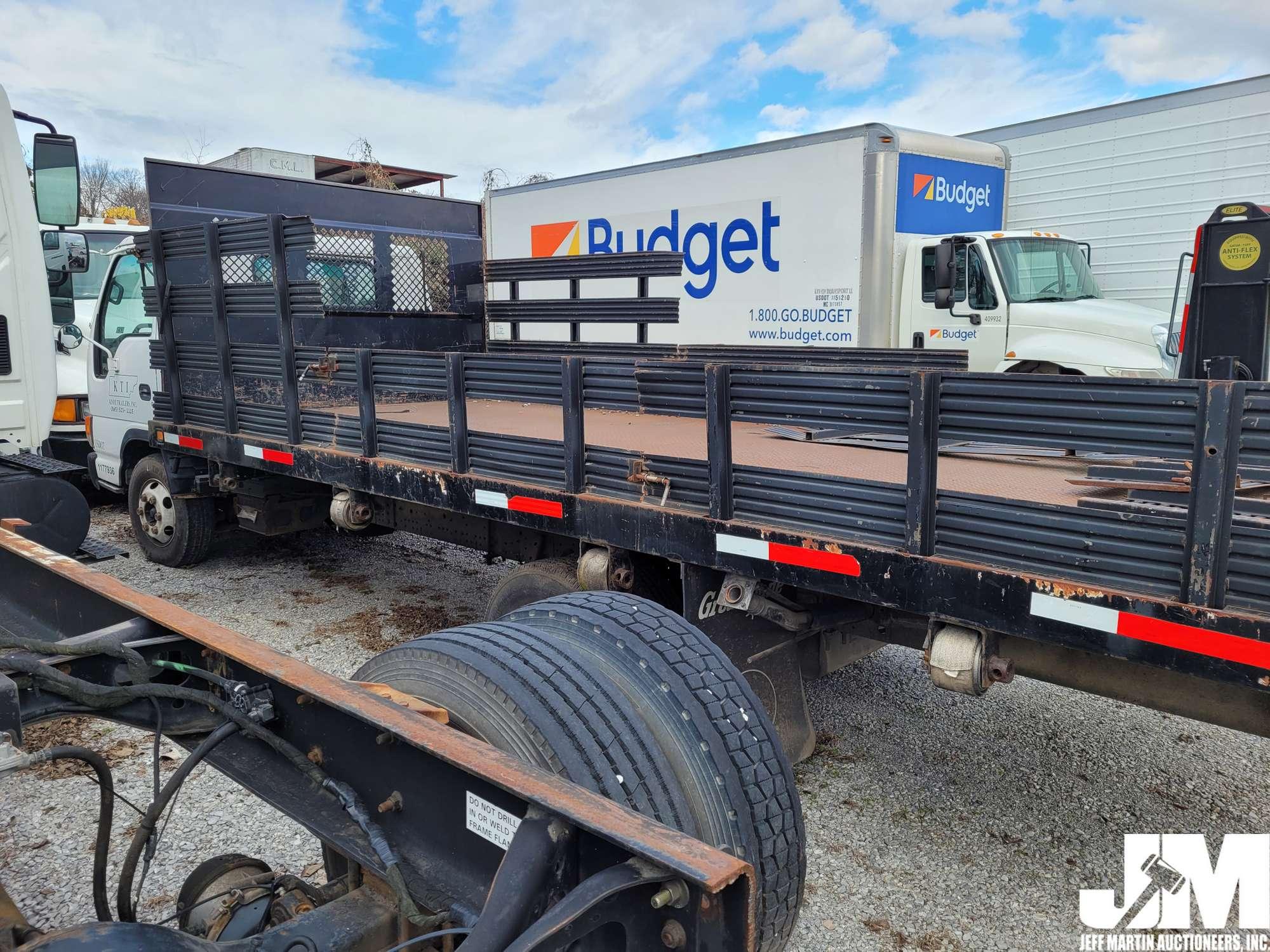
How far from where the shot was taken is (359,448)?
479cm

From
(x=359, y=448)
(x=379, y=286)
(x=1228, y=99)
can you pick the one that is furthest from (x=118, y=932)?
(x=1228, y=99)

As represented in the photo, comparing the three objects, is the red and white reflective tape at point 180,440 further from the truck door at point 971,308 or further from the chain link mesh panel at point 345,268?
the truck door at point 971,308

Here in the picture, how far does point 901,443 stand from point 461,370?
6.38 feet

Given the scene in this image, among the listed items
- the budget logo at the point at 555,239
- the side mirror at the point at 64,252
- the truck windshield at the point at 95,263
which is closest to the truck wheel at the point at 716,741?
the side mirror at the point at 64,252

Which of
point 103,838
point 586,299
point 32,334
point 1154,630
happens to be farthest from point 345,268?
→ point 1154,630

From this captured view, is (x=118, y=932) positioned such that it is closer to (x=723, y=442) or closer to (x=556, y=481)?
(x=723, y=442)

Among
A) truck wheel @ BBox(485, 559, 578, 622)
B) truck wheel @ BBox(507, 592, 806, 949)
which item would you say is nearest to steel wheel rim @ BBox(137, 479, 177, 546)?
truck wheel @ BBox(485, 559, 578, 622)

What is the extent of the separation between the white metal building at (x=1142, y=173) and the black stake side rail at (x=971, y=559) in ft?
29.5

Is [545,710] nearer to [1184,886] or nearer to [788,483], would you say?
[788,483]

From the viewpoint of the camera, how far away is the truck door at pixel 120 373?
6602 millimetres

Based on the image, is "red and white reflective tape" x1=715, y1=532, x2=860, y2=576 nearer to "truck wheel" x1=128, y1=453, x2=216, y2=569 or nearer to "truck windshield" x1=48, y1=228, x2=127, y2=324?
"truck wheel" x1=128, y1=453, x2=216, y2=569

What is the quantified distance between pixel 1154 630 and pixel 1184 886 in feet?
4.17

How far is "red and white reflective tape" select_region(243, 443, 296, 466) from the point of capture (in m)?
5.12

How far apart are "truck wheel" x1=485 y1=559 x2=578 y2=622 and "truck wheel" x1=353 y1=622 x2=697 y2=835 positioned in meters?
1.69
